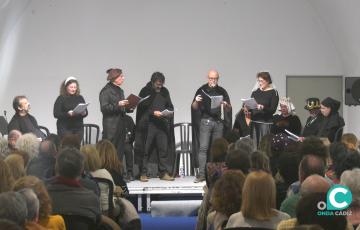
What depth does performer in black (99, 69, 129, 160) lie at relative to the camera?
27.7ft

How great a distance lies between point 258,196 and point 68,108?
16.5ft

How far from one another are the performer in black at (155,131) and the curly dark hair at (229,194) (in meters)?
4.49

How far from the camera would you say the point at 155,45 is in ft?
36.3

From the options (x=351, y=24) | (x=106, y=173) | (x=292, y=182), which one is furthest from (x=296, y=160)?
(x=351, y=24)

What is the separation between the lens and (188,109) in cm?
1095

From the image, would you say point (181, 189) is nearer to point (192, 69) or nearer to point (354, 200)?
point (192, 69)

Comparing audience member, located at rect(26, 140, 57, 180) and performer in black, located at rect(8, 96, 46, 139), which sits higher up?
performer in black, located at rect(8, 96, 46, 139)

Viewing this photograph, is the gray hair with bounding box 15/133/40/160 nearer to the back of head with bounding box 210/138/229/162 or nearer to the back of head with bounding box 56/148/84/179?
→ the back of head with bounding box 210/138/229/162

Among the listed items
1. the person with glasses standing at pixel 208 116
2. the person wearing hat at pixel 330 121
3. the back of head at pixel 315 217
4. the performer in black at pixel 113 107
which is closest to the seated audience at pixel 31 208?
the back of head at pixel 315 217

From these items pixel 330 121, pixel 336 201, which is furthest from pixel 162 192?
pixel 336 201

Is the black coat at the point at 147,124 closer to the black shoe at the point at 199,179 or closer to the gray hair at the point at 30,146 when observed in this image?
the black shoe at the point at 199,179

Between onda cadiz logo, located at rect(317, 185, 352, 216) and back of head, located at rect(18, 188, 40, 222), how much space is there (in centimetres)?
138

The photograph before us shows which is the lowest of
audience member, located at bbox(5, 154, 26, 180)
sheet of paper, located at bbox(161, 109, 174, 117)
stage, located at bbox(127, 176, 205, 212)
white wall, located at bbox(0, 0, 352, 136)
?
Answer: stage, located at bbox(127, 176, 205, 212)

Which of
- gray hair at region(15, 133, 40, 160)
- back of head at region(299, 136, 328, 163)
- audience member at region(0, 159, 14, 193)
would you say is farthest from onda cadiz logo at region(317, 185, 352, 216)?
gray hair at region(15, 133, 40, 160)
